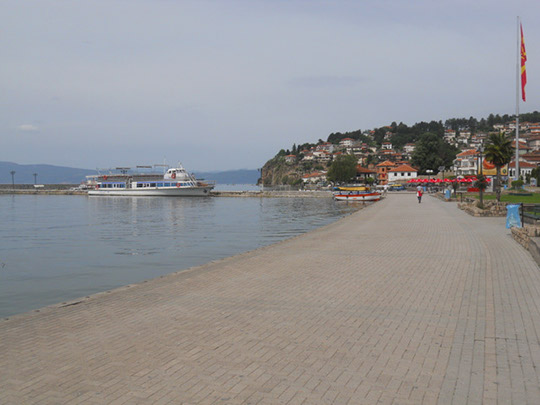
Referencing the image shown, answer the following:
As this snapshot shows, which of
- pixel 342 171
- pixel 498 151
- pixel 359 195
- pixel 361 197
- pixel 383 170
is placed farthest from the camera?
pixel 383 170

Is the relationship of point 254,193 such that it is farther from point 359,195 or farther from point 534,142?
point 534,142

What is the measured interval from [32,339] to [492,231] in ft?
53.1

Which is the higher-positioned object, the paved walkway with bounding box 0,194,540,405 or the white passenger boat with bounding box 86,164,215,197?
the white passenger boat with bounding box 86,164,215,197

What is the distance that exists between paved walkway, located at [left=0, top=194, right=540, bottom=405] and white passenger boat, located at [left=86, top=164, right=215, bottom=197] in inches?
3407

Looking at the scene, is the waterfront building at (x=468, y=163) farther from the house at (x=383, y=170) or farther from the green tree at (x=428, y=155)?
the house at (x=383, y=170)

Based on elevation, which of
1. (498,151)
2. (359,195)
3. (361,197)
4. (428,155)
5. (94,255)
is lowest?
(94,255)

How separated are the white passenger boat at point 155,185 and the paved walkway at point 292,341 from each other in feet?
284

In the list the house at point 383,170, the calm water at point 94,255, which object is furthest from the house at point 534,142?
the calm water at point 94,255

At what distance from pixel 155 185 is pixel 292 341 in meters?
98.6

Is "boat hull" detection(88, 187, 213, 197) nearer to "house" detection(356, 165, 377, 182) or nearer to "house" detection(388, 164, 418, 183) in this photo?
"house" detection(388, 164, 418, 183)

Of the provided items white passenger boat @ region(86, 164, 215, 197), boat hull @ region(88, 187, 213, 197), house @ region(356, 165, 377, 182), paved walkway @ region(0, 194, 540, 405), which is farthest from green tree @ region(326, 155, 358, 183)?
paved walkway @ region(0, 194, 540, 405)

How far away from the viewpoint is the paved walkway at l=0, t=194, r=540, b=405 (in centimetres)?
429

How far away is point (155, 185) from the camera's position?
101 metres

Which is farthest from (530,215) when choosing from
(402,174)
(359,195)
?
(402,174)
